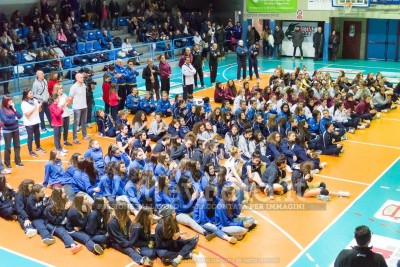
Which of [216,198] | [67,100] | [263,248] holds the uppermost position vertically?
[67,100]

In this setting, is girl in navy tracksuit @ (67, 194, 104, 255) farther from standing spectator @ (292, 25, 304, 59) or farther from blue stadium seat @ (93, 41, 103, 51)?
standing spectator @ (292, 25, 304, 59)

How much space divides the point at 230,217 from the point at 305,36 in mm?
21729

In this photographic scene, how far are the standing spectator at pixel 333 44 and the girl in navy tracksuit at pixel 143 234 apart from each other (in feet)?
70.7

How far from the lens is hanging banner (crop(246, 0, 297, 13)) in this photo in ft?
94.3

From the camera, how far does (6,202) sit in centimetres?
984

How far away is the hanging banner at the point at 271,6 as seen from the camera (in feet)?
94.3

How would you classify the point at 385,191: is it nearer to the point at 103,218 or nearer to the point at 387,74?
the point at 103,218

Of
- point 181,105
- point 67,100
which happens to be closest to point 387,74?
point 181,105

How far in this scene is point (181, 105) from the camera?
1510 cm

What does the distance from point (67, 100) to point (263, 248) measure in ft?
23.9

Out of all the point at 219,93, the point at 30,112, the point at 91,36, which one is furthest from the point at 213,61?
the point at 30,112

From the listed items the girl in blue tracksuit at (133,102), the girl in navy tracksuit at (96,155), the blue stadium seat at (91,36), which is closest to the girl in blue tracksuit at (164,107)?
the girl in blue tracksuit at (133,102)

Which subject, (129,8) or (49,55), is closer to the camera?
(49,55)

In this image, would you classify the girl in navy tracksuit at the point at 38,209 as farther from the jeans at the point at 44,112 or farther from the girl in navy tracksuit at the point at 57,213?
the jeans at the point at 44,112
